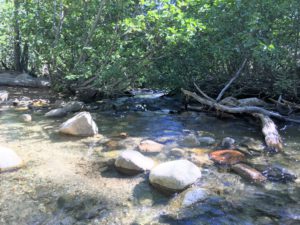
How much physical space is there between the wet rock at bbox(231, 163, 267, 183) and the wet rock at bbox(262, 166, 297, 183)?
119 millimetres

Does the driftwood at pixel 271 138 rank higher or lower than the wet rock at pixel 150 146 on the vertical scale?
higher

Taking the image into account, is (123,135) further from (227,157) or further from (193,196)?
(193,196)

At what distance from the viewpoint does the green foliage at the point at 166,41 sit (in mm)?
8055

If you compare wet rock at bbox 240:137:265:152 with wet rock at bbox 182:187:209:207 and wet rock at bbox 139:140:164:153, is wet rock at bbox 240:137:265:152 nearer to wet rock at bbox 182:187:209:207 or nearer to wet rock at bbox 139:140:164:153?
wet rock at bbox 139:140:164:153

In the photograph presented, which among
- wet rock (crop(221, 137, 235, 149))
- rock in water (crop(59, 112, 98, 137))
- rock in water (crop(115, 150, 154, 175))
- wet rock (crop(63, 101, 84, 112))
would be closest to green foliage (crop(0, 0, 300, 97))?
wet rock (crop(63, 101, 84, 112))

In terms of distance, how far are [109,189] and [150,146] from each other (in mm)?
1856

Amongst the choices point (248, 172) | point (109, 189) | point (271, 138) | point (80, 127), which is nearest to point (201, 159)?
point (248, 172)

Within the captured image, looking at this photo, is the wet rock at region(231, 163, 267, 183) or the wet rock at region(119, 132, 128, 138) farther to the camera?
the wet rock at region(119, 132, 128, 138)

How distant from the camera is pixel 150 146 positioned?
596cm

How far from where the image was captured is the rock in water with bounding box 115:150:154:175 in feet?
15.7

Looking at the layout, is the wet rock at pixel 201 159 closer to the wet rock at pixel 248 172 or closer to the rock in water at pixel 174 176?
the wet rock at pixel 248 172

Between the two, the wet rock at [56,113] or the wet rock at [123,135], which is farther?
the wet rock at [56,113]

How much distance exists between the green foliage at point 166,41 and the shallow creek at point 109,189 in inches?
105

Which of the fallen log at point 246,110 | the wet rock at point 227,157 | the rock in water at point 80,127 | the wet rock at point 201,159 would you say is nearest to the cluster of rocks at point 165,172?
the wet rock at point 201,159
